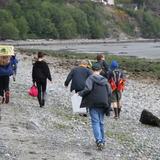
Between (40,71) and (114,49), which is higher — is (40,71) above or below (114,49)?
above

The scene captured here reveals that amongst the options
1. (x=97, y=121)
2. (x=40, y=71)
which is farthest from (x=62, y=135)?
(x=40, y=71)

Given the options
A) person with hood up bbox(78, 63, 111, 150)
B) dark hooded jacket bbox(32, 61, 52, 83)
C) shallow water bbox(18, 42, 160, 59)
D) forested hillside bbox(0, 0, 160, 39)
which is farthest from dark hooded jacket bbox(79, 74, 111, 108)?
forested hillside bbox(0, 0, 160, 39)


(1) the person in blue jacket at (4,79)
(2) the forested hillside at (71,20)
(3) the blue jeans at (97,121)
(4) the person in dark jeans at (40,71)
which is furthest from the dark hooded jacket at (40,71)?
(2) the forested hillside at (71,20)

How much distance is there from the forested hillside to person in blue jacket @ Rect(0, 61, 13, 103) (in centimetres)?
9779

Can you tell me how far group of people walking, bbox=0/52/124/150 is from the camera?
1034 centimetres

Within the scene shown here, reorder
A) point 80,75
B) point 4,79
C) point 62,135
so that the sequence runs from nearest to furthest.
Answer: point 62,135 → point 80,75 → point 4,79

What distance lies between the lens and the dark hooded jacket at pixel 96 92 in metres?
10.3

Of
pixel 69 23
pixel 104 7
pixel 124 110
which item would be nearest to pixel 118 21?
pixel 104 7

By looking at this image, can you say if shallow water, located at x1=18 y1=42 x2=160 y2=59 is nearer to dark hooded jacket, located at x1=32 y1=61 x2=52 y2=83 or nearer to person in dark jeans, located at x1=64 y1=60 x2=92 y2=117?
dark hooded jacket, located at x1=32 y1=61 x2=52 y2=83

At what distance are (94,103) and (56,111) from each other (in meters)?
5.30

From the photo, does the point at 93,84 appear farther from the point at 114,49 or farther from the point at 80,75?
the point at 114,49

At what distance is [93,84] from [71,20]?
12470cm

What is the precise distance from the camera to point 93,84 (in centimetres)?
1033

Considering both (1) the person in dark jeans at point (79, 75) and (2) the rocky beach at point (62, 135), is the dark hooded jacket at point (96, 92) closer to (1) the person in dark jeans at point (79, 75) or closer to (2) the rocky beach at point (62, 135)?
(2) the rocky beach at point (62, 135)
